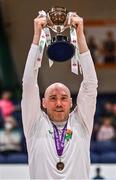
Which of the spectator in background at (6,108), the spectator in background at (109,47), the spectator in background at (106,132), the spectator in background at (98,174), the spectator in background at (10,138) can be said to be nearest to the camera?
the spectator in background at (98,174)

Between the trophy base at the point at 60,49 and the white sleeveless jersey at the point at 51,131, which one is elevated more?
the trophy base at the point at 60,49

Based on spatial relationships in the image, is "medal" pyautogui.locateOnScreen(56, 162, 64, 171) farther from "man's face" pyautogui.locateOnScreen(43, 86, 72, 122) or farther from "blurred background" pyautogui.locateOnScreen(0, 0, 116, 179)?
"blurred background" pyautogui.locateOnScreen(0, 0, 116, 179)

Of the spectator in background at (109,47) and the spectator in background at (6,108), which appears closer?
the spectator in background at (6,108)

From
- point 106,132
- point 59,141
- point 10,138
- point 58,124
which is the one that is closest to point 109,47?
point 106,132

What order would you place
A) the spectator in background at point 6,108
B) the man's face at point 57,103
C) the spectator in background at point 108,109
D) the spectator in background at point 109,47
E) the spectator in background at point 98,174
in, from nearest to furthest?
1. the man's face at point 57,103
2. the spectator in background at point 98,174
3. the spectator in background at point 6,108
4. the spectator in background at point 108,109
5. the spectator in background at point 109,47

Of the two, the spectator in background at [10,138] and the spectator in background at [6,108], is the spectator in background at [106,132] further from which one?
the spectator in background at [6,108]

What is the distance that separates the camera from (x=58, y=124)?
3293 millimetres

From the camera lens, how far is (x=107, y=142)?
711 centimetres

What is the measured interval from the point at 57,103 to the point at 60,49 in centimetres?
31

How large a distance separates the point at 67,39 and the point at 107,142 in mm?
4023

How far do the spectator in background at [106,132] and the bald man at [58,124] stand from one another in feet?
13.3

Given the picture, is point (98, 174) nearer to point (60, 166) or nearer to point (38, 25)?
point (60, 166)

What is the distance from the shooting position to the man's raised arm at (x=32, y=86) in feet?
10.2

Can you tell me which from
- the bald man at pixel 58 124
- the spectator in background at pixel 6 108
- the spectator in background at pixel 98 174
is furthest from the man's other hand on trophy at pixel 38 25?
the spectator in background at pixel 6 108
